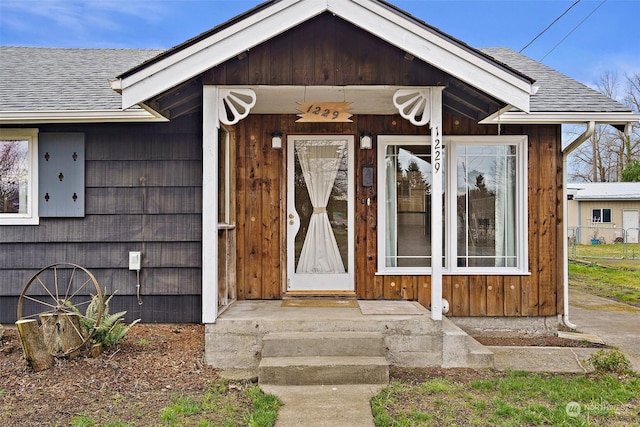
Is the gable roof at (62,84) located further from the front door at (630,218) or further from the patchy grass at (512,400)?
the front door at (630,218)

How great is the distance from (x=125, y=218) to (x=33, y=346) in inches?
71.6

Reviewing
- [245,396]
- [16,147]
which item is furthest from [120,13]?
[245,396]

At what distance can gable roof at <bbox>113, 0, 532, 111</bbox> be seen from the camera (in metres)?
3.77

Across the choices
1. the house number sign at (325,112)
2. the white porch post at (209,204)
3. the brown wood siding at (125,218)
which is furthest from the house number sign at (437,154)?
the brown wood siding at (125,218)

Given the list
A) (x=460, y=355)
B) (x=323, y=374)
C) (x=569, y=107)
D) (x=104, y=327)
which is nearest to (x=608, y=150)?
(x=569, y=107)

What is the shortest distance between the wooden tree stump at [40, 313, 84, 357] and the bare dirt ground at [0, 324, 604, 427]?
10 centimetres

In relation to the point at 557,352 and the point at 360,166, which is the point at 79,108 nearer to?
the point at 360,166

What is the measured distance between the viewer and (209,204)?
4.07 metres

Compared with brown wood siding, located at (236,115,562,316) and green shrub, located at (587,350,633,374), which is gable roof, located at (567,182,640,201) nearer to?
brown wood siding, located at (236,115,562,316)

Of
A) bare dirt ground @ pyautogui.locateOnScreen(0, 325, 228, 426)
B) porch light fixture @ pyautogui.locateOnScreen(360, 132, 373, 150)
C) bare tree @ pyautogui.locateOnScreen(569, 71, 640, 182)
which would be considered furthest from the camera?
bare tree @ pyautogui.locateOnScreen(569, 71, 640, 182)

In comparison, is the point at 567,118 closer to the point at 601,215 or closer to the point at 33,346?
the point at 33,346

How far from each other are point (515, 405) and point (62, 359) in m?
3.63

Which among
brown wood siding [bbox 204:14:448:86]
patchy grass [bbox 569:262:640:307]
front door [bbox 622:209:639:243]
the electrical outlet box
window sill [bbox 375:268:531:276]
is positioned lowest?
patchy grass [bbox 569:262:640:307]

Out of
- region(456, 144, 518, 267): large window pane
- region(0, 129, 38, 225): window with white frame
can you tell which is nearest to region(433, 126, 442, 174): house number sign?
region(456, 144, 518, 267): large window pane
